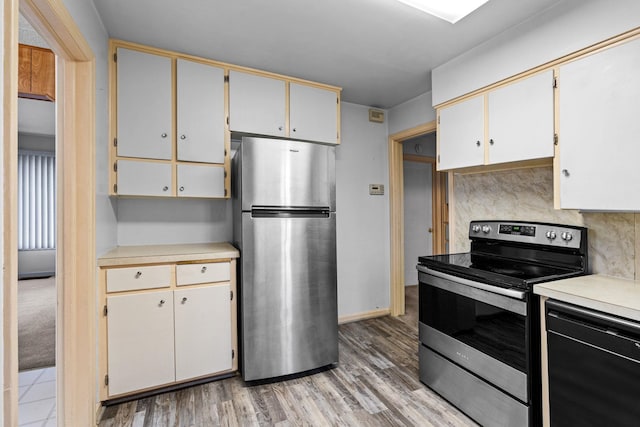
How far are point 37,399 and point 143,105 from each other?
2097mm

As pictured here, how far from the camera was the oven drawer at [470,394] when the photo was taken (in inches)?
64.0

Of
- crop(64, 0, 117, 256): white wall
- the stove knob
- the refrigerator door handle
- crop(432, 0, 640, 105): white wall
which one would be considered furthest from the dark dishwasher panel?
crop(64, 0, 117, 256): white wall

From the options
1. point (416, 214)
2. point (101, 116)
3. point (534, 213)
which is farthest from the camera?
point (416, 214)

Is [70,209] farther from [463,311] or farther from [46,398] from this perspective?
[463,311]

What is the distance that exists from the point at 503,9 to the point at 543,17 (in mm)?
235

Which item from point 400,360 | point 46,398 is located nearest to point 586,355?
point 400,360

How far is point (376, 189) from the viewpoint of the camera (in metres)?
3.65

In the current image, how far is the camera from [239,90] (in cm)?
256

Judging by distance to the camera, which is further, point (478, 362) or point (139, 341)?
point (139, 341)

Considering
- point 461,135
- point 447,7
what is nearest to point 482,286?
point 461,135

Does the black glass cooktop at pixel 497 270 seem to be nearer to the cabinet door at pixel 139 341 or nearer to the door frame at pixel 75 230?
the cabinet door at pixel 139 341

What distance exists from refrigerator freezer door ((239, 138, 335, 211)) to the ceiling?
0.70 metres

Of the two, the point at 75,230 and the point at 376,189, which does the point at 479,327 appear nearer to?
the point at 376,189

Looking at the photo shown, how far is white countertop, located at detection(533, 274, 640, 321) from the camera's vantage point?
49.2 inches
